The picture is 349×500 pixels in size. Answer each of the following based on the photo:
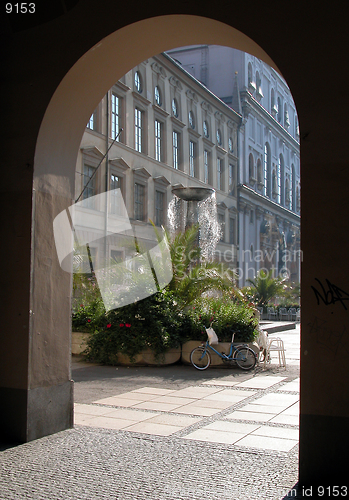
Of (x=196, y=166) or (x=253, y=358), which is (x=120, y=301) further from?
(x=196, y=166)

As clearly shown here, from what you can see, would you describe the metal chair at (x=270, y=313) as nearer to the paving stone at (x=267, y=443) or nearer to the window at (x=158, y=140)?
the window at (x=158, y=140)

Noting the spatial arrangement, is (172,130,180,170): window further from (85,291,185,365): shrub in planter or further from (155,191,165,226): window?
(85,291,185,365): shrub in planter

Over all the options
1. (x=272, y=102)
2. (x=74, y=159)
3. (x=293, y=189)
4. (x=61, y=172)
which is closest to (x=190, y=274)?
(x=74, y=159)

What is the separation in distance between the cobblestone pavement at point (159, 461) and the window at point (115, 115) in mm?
22896

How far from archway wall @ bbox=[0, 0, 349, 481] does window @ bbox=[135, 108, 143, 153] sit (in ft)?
83.8

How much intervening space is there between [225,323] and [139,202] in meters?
19.9

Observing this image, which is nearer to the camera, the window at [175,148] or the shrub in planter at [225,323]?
the shrub in planter at [225,323]

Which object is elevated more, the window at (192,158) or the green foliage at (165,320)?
the window at (192,158)

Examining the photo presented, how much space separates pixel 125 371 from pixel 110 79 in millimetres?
6860

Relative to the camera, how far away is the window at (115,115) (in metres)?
28.8

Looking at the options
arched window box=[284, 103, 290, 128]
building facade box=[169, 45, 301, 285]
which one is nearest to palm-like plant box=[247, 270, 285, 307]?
building facade box=[169, 45, 301, 285]

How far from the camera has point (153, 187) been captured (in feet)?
107

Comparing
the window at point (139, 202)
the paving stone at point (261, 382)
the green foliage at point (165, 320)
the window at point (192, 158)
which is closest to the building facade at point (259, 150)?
the window at point (192, 158)

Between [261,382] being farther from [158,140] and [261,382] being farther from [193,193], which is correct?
[158,140]
